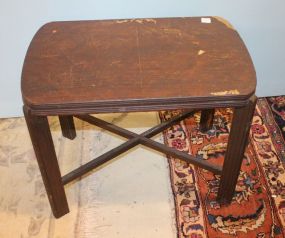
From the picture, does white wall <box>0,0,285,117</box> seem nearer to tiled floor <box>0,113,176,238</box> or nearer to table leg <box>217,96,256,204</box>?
tiled floor <box>0,113,176,238</box>

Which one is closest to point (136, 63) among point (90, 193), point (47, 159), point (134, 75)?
point (134, 75)

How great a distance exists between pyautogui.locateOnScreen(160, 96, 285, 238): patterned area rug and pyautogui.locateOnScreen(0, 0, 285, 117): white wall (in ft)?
1.17

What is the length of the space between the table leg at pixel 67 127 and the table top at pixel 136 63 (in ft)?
1.34

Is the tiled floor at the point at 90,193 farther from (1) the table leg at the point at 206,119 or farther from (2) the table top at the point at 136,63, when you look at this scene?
(2) the table top at the point at 136,63

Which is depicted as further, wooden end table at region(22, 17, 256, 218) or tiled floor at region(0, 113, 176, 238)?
tiled floor at region(0, 113, 176, 238)

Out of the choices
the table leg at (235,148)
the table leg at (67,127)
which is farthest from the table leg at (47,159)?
the table leg at (235,148)

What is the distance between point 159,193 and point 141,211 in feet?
0.33

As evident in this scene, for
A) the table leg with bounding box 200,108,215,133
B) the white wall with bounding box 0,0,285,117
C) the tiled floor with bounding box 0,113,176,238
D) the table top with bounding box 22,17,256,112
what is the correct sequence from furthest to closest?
the table leg with bounding box 200,108,215,133
the white wall with bounding box 0,0,285,117
the tiled floor with bounding box 0,113,176,238
the table top with bounding box 22,17,256,112

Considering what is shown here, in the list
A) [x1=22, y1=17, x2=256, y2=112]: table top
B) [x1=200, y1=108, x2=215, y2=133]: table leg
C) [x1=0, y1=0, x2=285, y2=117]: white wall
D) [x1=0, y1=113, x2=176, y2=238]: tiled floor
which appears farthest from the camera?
[x1=200, y1=108, x2=215, y2=133]: table leg

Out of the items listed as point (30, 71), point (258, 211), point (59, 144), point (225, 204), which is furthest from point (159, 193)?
point (30, 71)

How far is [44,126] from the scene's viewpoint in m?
0.94

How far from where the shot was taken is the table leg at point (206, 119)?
1440mm

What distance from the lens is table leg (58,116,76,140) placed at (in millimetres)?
1409

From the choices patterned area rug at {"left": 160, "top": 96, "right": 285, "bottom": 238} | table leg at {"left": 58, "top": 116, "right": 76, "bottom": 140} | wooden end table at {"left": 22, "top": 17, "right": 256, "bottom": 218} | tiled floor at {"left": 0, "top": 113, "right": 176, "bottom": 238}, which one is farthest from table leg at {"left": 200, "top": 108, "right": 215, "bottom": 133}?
table leg at {"left": 58, "top": 116, "right": 76, "bottom": 140}
